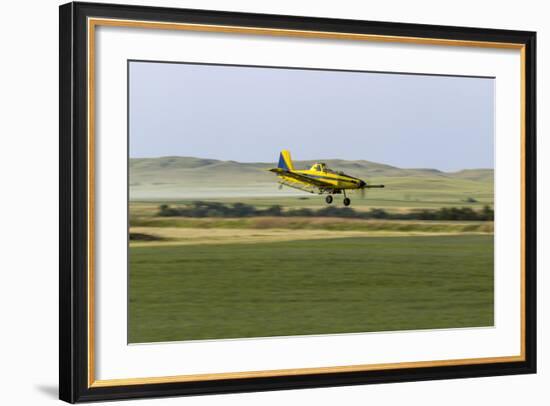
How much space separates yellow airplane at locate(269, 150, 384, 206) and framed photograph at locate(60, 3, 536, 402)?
15 mm

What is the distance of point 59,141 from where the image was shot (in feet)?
22.9

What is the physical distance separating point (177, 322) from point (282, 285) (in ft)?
2.89

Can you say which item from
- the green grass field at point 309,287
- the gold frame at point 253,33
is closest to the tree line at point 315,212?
the green grass field at point 309,287

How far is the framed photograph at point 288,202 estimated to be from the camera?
712 cm

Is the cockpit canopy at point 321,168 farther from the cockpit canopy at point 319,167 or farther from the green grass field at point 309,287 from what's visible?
the green grass field at point 309,287

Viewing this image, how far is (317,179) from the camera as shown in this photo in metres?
7.79

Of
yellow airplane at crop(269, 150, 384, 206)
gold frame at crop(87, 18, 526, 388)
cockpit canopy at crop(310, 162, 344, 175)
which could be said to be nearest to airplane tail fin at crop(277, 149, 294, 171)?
yellow airplane at crop(269, 150, 384, 206)

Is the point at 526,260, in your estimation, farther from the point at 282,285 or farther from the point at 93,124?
the point at 93,124

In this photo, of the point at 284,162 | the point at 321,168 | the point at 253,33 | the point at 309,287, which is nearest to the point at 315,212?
the point at 321,168

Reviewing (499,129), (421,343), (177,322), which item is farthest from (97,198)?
(499,129)

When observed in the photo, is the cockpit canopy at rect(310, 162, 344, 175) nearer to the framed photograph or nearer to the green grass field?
the framed photograph

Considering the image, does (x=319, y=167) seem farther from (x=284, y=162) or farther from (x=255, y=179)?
(x=255, y=179)

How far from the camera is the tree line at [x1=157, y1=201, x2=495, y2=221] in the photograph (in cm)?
756

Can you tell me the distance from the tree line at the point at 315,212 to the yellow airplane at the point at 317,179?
0.11 meters
